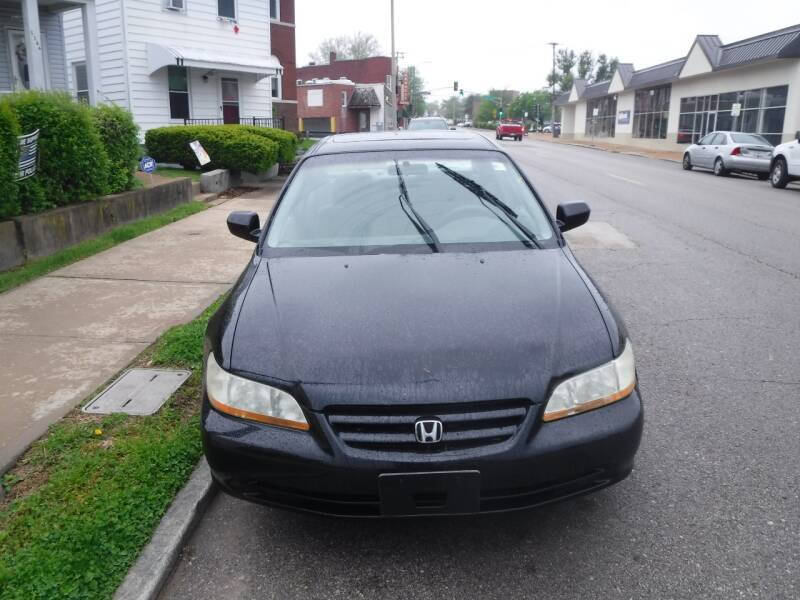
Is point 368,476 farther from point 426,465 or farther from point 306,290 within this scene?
point 306,290

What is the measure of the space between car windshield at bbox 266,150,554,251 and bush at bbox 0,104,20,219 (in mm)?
4107

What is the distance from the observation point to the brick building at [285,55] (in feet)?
94.8

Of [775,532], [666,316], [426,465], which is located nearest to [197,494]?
[426,465]

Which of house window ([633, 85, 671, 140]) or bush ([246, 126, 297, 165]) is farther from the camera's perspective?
house window ([633, 85, 671, 140])

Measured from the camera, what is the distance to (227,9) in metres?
21.7

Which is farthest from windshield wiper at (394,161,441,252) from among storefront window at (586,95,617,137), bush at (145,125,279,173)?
storefront window at (586,95,617,137)

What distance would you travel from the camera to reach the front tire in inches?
715

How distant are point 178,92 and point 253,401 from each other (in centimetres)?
2005

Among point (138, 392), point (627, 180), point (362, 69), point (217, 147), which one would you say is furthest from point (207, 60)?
point (362, 69)

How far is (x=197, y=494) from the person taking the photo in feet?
10.6

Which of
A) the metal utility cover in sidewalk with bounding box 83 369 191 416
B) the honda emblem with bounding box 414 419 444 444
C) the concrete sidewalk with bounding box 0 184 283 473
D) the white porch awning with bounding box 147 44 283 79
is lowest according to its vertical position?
the metal utility cover in sidewalk with bounding box 83 369 191 416

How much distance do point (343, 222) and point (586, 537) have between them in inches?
Answer: 82.7

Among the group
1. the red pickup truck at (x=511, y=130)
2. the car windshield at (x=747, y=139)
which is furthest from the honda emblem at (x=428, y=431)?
the red pickup truck at (x=511, y=130)

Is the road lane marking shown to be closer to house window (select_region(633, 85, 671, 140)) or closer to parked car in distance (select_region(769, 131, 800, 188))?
parked car in distance (select_region(769, 131, 800, 188))
